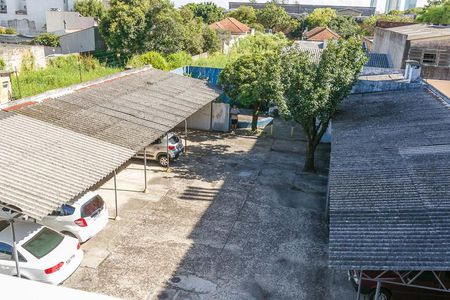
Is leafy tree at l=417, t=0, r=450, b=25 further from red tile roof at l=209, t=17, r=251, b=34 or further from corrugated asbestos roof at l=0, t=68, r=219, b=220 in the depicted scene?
corrugated asbestos roof at l=0, t=68, r=219, b=220

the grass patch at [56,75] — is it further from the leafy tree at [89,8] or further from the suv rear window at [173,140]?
the leafy tree at [89,8]

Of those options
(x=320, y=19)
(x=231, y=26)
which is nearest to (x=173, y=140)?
(x=231, y=26)

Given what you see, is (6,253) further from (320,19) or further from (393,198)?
(320,19)

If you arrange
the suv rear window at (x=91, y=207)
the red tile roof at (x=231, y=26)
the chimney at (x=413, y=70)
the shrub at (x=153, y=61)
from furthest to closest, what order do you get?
1. the red tile roof at (x=231, y=26)
2. the shrub at (x=153, y=61)
3. the chimney at (x=413, y=70)
4. the suv rear window at (x=91, y=207)

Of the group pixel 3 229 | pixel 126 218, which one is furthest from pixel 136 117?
pixel 3 229

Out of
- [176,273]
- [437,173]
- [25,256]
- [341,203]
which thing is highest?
[437,173]

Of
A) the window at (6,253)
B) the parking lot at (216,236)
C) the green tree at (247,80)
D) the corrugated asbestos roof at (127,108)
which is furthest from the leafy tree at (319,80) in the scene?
the window at (6,253)

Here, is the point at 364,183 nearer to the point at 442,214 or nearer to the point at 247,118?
the point at 442,214
